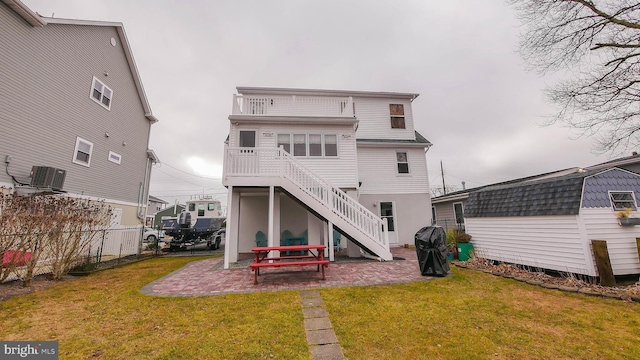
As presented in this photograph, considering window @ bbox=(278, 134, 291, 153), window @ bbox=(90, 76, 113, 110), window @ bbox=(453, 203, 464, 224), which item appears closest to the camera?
window @ bbox=(278, 134, 291, 153)

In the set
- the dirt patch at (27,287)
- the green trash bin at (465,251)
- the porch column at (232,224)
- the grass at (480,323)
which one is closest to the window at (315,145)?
the porch column at (232,224)

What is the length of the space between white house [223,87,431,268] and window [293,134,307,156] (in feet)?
0.14

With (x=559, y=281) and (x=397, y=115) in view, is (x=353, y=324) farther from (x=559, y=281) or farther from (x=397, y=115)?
(x=397, y=115)

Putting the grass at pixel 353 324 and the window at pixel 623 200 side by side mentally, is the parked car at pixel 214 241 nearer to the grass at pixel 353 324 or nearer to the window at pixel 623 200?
the grass at pixel 353 324

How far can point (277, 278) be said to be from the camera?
623 centimetres

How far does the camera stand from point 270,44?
39.3 ft

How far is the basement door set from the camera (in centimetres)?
1249

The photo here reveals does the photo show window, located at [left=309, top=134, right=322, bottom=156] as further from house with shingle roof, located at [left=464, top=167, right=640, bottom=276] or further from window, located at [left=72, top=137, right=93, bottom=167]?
window, located at [left=72, top=137, right=93, bottom=167]

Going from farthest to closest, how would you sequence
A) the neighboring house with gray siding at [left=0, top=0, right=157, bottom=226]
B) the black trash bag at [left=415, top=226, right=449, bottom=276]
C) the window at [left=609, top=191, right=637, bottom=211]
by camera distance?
the neighboring house with gray siding at [left=0, top=0, right=157, bottom=226] < the black trash bag at [left=415, top=226, right=449, bottom=276] < the window at [left=609, top=191, right=637, bottom=211]

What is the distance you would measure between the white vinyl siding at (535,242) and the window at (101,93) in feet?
55.4

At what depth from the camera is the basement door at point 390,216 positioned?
1249cm

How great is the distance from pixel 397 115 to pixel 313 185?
362 inches

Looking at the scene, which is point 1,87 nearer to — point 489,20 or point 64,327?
point 64,327

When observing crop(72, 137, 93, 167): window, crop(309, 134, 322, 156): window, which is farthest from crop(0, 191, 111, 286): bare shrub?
crop(309, 134, 322, 156): window
